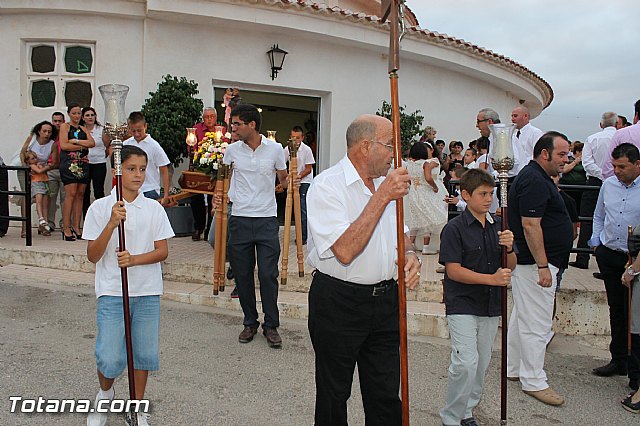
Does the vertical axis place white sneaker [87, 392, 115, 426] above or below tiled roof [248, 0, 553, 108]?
below

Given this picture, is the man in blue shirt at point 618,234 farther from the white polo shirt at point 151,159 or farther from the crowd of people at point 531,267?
the white polo shirt at point 151,159

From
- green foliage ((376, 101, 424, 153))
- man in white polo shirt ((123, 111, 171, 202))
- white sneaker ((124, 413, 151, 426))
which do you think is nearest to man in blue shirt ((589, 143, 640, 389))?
white sneaker ((124, 413, 151, 426))

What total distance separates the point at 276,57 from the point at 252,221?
5.44 meters

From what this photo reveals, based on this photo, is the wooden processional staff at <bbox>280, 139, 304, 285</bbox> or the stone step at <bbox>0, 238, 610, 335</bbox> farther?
the wooden processional staff at <bbox>280, 139, 304, 285</bbox>

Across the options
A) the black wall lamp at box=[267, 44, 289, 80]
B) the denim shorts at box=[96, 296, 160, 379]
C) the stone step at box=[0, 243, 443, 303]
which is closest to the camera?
the denim shorts at box=[96, 296, 160, 379]

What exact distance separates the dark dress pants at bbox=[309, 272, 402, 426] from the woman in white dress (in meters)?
5.20

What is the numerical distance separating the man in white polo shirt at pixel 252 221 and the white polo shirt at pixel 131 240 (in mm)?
1913

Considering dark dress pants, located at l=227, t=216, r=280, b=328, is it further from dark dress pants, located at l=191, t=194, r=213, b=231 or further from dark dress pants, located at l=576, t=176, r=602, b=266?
dark dress pants, located at l=576, t=176, r=602, b=266

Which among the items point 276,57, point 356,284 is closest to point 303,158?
point 276,57

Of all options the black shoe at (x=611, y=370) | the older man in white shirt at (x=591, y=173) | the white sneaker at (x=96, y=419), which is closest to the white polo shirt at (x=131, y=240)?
the white sneaker at (x=96, y=419)

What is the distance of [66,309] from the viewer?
670 cm

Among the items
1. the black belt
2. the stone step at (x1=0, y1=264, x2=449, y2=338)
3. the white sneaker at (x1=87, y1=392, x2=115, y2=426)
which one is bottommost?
the white sneaker at (x1=87, y1=392, x2=115, y2=426)

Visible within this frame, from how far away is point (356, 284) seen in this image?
3.16 metres

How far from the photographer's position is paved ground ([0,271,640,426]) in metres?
4.37
